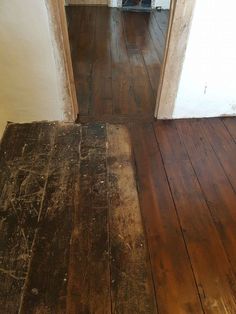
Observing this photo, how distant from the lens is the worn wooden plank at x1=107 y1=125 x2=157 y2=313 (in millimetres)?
994

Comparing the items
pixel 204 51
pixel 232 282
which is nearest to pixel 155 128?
pixel 204 51

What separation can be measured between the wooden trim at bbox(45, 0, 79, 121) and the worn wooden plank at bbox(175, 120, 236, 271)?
728 millimetres

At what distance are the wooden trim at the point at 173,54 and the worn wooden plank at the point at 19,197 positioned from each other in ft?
2.47

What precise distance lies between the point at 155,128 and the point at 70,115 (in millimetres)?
573

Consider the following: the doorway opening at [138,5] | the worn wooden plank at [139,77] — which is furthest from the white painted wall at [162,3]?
the worn wooden plank at [139,77]

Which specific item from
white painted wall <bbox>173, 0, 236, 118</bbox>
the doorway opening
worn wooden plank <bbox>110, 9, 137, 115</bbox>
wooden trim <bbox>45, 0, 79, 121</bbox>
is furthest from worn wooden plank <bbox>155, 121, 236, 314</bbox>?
the doorway opening

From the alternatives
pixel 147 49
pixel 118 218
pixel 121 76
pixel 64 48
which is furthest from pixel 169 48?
pixel 147 49

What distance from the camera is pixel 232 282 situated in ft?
3.43

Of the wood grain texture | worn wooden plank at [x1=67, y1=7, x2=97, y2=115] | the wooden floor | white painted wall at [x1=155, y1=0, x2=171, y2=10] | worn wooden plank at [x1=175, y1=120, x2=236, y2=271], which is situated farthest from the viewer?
white painted wall at [x1=155, y1=0, x2=171, y2=10]

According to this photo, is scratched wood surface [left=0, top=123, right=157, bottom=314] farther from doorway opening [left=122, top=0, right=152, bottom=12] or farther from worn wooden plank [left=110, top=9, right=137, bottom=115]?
doorway opening [left=122, top=0, right=152, bottom=12]

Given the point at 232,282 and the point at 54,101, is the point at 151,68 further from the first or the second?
the point at 232,282

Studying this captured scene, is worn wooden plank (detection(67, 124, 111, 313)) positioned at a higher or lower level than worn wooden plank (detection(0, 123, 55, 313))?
higher

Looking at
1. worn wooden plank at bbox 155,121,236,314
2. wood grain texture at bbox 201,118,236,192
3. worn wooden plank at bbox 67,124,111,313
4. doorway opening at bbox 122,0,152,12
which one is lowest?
wood grain texture at bbox 201,118,236,192

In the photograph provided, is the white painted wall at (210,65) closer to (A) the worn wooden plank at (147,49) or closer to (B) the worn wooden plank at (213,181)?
(B) the worn wooden plank at (213,181)
